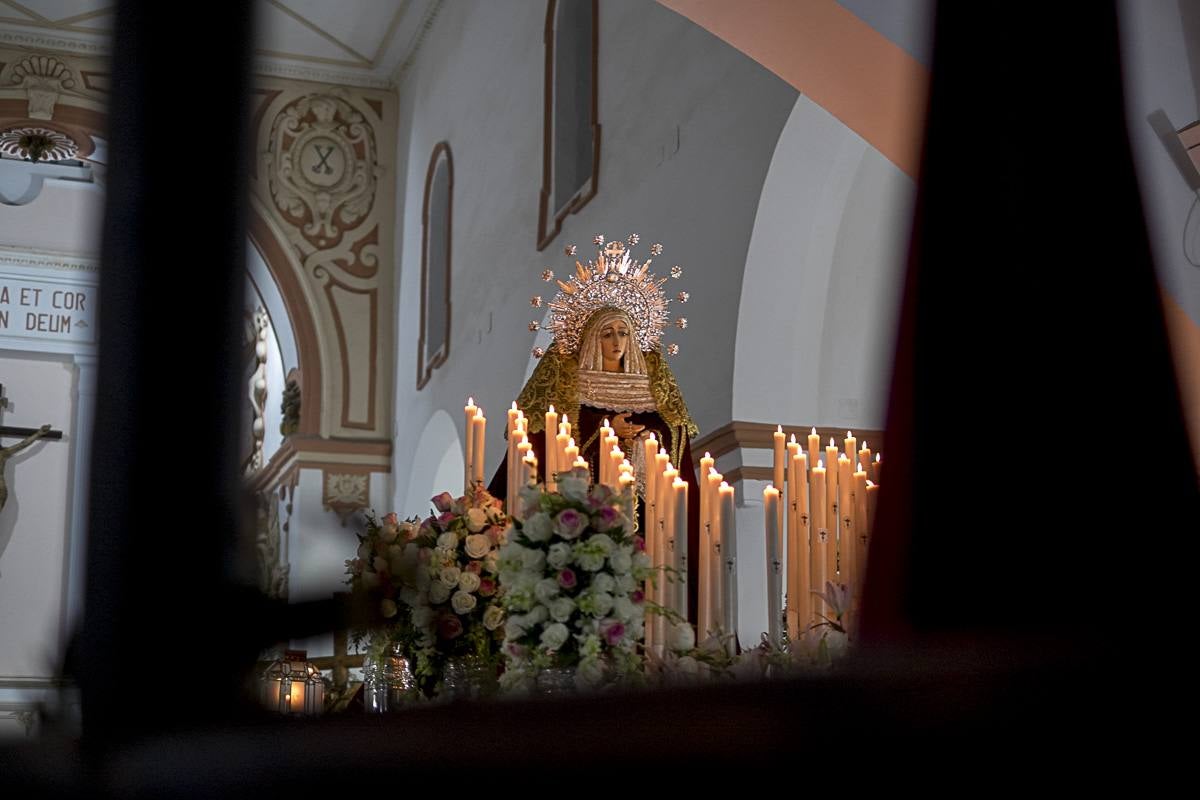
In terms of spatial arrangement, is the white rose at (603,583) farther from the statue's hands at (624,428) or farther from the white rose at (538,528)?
the statue's hands at (624,428)

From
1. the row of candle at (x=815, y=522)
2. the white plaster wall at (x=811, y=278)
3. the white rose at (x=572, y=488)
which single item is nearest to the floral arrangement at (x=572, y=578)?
the white rose at (x=572, y=488)

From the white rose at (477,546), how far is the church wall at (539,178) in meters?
2.98

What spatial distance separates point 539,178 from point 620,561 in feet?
22.1

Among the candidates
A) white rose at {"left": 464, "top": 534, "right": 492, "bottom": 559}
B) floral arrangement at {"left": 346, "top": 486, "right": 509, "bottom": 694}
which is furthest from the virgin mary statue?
white rose at {"left": 464, "top": 534, "right": 492, "bottom": 559}

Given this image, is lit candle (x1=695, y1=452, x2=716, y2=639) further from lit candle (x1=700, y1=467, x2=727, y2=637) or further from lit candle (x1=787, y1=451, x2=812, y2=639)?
lit candle (x1=787, y1=451, x2=812, y2=639)

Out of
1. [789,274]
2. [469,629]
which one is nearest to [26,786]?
[469,629]

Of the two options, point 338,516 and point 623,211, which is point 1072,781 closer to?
point 338,516

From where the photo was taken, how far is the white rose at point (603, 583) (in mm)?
2721

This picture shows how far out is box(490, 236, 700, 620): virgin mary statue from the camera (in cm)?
505

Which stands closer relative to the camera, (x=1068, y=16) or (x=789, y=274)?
(x=1068, y=16)

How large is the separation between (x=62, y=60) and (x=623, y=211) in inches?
272

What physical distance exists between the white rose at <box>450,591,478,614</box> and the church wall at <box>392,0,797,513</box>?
3139mm

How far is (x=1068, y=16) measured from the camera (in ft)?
1.59

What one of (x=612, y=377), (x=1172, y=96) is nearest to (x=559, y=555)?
(x=1172, y=96)
